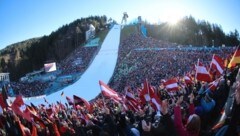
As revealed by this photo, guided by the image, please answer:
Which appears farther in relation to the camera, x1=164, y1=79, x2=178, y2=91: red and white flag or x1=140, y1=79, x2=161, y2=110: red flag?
x1=164, y1=79, x2=178, y2=91: red and white flag

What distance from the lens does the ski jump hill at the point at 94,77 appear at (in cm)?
3568

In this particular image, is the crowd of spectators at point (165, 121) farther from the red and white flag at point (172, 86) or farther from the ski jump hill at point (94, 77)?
the ski jump hill at point (94, 77)

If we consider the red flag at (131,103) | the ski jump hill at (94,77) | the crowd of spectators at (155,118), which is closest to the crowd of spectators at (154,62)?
the ski jump hill at (94,77)

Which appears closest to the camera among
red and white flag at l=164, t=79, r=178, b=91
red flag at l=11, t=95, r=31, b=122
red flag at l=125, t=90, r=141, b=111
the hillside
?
red flag at l=125, t=90, r=141, b=111

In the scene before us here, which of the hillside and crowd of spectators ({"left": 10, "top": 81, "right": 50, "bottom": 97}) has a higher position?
the hillside

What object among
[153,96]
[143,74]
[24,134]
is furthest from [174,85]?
[143,74]

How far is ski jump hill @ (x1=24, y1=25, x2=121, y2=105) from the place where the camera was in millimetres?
35678

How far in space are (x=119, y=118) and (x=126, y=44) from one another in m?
46.1

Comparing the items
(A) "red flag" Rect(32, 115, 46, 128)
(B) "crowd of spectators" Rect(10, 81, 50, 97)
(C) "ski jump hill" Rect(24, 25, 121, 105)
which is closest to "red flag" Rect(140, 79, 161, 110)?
(A) "red flag" Rect(32, 115, 46, 128)

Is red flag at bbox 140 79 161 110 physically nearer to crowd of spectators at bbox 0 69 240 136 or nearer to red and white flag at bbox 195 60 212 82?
crowd of spectators at bbox 0 69 240 136

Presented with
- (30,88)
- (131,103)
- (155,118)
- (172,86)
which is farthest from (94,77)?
(155,118)

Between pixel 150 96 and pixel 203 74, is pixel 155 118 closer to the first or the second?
pixel 150 96

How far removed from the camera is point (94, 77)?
43656mm

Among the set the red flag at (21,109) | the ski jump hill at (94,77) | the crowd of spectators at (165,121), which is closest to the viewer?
the crowd of spectators at (165,121)
